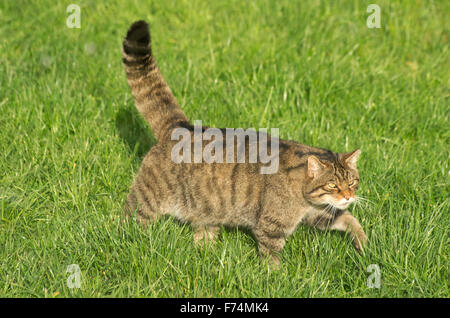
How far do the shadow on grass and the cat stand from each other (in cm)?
77

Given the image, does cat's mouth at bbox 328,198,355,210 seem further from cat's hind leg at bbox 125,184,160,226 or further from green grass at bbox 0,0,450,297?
cat's hind leg at bbox 125,184,160,226

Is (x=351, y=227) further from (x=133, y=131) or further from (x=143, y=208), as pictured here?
(x=133, y=131)

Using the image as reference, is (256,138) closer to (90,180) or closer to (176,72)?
(90,180)

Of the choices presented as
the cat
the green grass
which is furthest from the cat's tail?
the green grass

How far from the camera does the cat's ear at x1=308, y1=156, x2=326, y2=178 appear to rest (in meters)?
3.71

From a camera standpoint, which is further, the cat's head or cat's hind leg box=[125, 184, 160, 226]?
cat's hind leg box=[125, 184, 160, 226]

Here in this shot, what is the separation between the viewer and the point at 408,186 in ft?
14.2

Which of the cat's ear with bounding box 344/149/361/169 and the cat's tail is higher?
the cat's tail

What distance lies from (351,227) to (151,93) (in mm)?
1837

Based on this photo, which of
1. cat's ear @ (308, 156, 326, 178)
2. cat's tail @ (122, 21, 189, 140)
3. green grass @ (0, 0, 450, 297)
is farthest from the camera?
cat's tail @ (122, 21, 189, 140)

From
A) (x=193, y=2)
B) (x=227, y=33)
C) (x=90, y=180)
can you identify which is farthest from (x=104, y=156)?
(x=193, y=2)

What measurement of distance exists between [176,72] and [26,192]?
6.83 ft

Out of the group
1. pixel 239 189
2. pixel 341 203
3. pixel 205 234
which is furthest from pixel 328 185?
pixel 205 234
